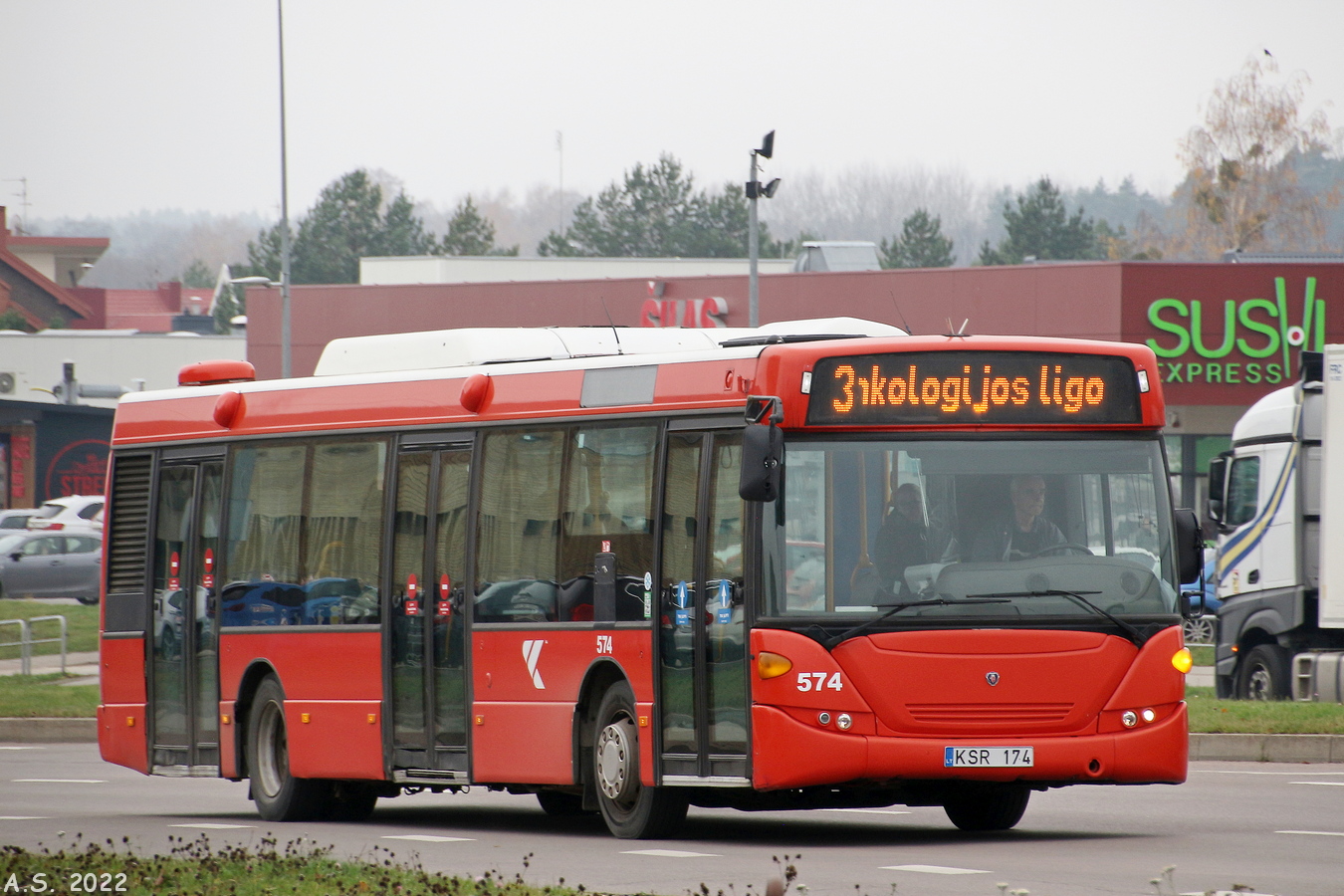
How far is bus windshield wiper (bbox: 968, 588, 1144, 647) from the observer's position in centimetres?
1122

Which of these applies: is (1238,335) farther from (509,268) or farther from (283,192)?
(509,268)

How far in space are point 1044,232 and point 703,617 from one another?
87898 millimetres

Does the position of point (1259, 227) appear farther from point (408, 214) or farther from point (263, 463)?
point (263, 463)

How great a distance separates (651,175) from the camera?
106250 mm

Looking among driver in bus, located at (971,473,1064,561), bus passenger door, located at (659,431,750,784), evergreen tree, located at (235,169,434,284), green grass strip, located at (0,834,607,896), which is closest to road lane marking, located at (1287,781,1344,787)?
driver in bus, located at (971,473,1064,561)

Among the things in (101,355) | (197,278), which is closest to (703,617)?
(101,355)

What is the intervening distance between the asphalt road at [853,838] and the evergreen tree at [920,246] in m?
78.7

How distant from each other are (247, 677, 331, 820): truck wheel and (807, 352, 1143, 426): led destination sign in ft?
17.7

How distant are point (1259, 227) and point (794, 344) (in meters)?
70.0

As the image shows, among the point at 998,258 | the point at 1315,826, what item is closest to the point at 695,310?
the point at 1315,826

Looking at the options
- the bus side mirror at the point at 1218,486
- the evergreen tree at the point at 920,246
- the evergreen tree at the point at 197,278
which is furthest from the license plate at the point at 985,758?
the evergreen tree at the point at 197,278

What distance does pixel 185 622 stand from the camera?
15977mm

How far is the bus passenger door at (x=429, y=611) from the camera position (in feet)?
44.2

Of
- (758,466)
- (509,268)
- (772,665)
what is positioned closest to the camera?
(758,466)
